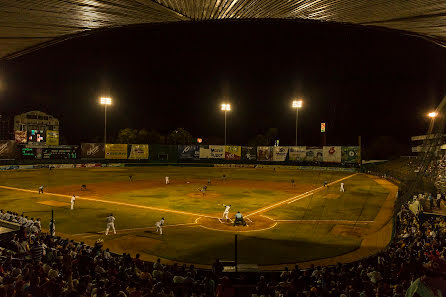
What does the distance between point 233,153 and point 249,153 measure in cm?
366

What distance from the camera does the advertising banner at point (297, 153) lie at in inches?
2749

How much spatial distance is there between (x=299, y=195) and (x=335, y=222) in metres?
12.2

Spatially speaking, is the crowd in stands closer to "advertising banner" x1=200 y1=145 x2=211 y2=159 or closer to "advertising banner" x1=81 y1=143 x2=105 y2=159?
"advertising banner" x1=81 y1=143 x2=105 y2=159

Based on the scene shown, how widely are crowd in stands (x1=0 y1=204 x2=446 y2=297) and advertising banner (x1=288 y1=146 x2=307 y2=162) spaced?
179 feet

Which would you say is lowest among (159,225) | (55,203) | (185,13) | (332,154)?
(55,203)

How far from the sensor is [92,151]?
232ft

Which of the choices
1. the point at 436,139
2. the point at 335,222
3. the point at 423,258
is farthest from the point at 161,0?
the point at 335,222

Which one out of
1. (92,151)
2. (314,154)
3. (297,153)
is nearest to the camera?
(314,154)

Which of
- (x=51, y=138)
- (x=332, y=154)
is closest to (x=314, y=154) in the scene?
(x=332, y=154)

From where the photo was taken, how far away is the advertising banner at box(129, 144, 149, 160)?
242 feet

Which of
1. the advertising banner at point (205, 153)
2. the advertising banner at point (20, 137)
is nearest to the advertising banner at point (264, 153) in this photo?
the advertising banner at point (205, 153)

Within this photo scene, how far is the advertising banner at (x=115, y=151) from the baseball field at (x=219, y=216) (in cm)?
2980

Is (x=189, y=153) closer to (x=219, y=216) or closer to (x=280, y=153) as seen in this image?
(x=280, y=153)

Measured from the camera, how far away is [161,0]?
6270 mm
